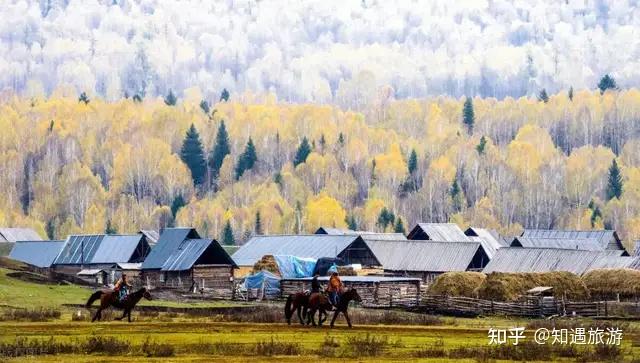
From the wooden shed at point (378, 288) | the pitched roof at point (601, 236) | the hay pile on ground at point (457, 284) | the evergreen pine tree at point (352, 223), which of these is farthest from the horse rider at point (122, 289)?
the evergreen pine tree at point (352, 223)

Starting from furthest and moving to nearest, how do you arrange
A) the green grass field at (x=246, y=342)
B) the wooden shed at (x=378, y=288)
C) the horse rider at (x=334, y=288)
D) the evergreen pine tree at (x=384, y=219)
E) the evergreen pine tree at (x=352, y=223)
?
the evergreen pine tree at (x=352, y=223) < the evergreen pine tree at (x=384, y=219) < the wooden shed at (x=378, y=288) < the horse rider at (x=334, y=288) < the green grass field at (x=246, y=342)

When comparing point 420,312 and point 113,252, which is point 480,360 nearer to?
point 420,312

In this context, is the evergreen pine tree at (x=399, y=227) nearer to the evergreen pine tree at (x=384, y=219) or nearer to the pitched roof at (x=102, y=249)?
the evergreen pine tree at (x=384, y=219)

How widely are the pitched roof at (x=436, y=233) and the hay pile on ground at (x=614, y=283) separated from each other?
45.6 m

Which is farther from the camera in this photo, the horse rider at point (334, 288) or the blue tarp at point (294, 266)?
the blue tarp at point (294, 266)

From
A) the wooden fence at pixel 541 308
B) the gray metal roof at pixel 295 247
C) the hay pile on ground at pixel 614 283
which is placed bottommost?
the wooden fence at pixel 541 308

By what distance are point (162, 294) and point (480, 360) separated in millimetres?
57809

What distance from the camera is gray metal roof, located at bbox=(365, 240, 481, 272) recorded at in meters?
105

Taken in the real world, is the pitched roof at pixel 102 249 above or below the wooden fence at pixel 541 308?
above

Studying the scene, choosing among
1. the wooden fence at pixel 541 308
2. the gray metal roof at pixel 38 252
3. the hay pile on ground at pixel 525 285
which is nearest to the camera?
the wooden fence at pixel 541 308

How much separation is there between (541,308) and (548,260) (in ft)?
70.4

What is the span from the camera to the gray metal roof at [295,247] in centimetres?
10975

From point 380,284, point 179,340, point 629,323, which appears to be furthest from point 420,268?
point 179,340

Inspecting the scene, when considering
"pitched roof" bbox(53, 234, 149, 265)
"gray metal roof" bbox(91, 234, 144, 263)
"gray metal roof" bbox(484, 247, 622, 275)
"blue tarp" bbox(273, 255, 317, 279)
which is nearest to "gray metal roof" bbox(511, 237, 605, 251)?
"gray metal roof" bbox(484, 247, 622, 275)
